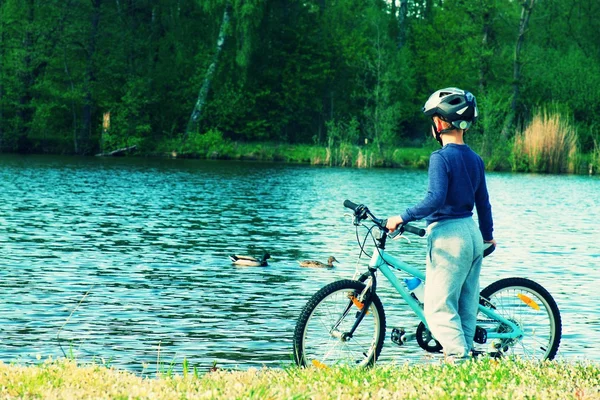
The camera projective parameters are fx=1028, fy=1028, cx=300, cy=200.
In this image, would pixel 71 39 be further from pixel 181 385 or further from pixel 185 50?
pixel 181 385

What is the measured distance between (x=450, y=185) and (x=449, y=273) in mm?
676

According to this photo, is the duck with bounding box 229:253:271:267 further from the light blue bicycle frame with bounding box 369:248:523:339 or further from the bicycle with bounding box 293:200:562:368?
the light blue bicycle frame with bounding box 369:248:523:339

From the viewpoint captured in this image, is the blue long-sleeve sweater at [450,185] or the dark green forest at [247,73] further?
the dark green forest at [247,73]

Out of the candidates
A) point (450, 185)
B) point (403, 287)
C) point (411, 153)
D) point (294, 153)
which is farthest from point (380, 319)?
point (294, 153)

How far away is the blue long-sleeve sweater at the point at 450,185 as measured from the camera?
774cm

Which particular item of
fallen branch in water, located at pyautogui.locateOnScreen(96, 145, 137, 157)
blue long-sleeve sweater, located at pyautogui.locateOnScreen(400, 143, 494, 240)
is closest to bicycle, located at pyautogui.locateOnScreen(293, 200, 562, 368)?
blue long-sleeve sweater, located at pyautogui.locateOnScreen(400, 143, 494, 240)

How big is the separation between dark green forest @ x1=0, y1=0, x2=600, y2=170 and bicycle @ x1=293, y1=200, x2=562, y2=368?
51.5 meters

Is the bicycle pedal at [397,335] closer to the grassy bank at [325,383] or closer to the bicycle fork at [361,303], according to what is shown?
the bicycle fork at [361,303]

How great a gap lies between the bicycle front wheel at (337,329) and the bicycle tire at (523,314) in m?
0.97

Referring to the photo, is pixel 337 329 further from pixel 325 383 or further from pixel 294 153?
pixel 294 153

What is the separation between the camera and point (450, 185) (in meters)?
7.90

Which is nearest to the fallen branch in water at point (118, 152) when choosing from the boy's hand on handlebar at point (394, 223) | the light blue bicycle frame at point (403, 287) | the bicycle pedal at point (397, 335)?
the light blue bicycle frame at point (403, 287)

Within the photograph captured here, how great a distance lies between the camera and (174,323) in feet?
38.2

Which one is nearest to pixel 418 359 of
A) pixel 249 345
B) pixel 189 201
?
pixel 249 345
